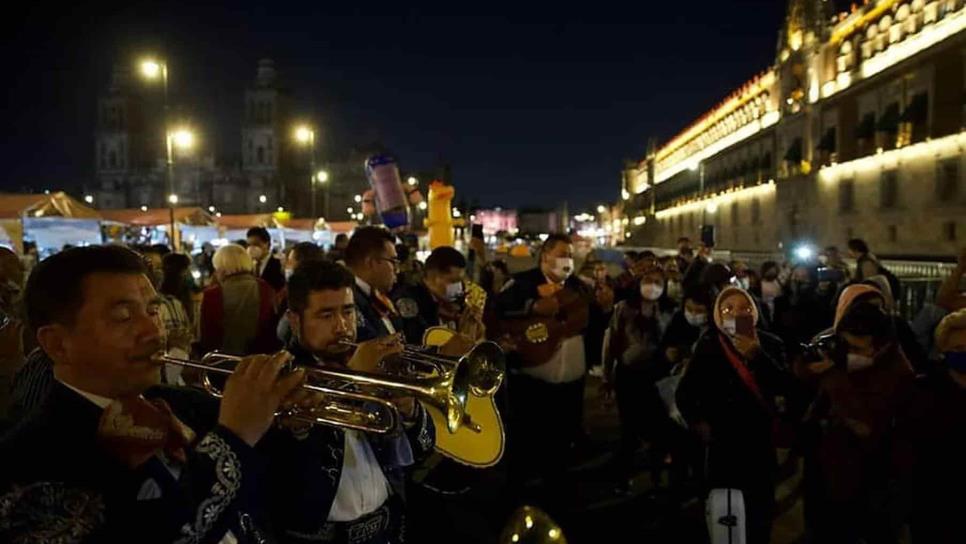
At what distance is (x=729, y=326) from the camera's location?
4.77 m

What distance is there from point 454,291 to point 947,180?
94.7 ft

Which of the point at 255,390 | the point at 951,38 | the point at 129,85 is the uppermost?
the point at 129,85

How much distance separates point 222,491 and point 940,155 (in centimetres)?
3344

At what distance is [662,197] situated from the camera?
93.2 meters

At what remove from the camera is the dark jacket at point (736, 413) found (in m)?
4.61

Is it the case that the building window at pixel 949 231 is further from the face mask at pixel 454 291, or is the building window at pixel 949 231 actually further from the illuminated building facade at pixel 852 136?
the face mask at pixel 454 291

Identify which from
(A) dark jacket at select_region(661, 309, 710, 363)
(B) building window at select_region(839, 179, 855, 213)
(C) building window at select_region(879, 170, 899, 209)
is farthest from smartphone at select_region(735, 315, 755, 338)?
(B) building window at select_region(839, 179, 855, 213)

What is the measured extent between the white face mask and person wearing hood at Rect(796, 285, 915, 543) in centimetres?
51

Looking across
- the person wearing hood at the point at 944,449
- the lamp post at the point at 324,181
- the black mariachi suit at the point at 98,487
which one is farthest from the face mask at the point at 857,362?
the lamp post at the point at 324,181

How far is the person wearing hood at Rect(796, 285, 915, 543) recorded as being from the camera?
13.7ft

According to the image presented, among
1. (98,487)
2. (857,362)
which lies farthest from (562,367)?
(98,487)

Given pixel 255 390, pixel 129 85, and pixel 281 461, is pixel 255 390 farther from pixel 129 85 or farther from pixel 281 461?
pixel 129 85

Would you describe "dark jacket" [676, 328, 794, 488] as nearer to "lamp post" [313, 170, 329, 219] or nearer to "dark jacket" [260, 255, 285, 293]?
"dark jacket" [260, 255, 285, 293]

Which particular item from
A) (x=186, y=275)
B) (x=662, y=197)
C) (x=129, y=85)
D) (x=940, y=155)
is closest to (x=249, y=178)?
(x=129, y=85)
